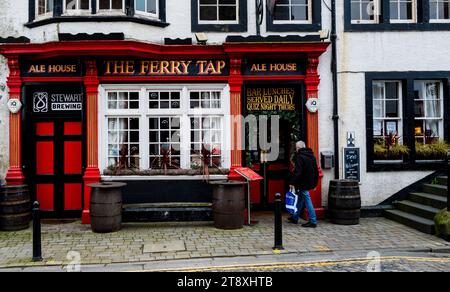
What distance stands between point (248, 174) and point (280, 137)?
2278 mm

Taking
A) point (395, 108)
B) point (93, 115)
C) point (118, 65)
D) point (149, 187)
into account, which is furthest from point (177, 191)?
point (395, 108)

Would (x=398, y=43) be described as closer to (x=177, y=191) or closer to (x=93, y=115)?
(x=177, y=191)

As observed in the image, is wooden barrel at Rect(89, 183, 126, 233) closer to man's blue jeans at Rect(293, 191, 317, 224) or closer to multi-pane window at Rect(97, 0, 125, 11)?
man's blue jeans at Rect(293, 191, 317, 224)

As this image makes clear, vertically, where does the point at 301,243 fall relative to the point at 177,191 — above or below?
below

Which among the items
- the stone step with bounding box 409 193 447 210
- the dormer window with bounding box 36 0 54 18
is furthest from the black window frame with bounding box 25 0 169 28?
the stone step with bounding box 409 193 447 210

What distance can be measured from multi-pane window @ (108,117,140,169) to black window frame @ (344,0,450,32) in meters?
5.79

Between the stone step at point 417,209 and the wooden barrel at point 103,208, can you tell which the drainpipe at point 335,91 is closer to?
the stone step at point 417,209

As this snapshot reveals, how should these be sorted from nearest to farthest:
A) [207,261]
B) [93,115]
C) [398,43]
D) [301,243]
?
[207,261] → [301,243] → [93,115] → [398,43]

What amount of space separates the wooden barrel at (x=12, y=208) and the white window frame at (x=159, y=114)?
1863 millimetres

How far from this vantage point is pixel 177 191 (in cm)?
1031

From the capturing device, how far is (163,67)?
10422mm

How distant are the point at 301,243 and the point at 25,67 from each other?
7490 millimetres

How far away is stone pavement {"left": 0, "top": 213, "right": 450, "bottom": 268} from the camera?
7.41 meters

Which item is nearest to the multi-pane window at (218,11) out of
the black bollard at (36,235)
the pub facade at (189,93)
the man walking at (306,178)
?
the pub facade at (189,93)
